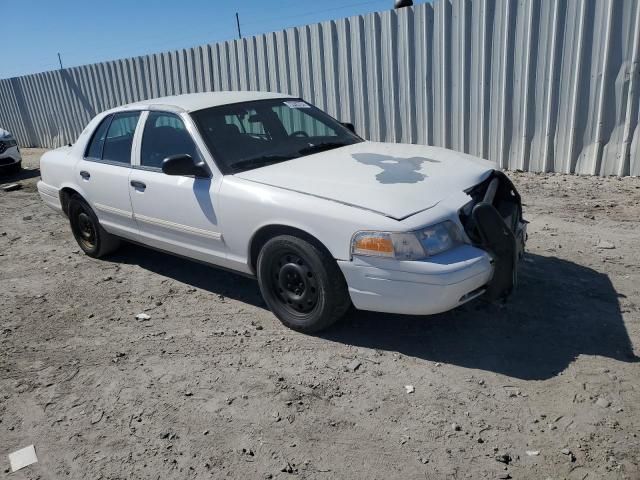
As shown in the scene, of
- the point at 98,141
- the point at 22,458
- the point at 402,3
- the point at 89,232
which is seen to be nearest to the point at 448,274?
the point at 22,458

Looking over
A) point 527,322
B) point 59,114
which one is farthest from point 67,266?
point 59,114

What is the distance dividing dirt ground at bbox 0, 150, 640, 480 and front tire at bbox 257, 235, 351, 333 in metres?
0.17

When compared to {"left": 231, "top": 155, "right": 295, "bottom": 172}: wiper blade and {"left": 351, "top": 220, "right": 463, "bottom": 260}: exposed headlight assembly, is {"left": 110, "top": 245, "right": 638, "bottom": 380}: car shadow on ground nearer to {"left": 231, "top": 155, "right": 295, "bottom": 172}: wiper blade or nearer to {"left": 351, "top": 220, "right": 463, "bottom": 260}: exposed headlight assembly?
{"left": 351, "top": 220, "right": 463, "bottom": 260}: exposed headlight assembly

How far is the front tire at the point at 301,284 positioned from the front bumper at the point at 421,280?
0.13 m

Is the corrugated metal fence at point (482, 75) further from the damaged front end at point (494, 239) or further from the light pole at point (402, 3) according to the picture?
the damaged front end at point (494, 239)

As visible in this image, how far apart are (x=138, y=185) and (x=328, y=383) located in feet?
8.04

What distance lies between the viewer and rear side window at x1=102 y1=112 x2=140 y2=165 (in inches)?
191

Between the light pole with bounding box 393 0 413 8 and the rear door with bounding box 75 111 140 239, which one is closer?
the rear door with bounding box 75 111 140 239

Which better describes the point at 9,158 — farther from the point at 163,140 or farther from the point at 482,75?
the point at 482,75

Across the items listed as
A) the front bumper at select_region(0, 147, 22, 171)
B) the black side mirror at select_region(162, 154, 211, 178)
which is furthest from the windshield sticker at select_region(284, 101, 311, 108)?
the front bumper at select_region(0, 147, 22, 171)

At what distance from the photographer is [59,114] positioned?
15.9m

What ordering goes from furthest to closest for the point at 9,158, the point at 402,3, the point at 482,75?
the point at 9,158, the point at 402,3, the point at 482,75

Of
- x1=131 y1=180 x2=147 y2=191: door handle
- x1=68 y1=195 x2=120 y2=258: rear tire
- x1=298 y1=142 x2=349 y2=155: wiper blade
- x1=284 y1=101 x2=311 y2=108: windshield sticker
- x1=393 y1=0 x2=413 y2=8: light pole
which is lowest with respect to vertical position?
x1=68 y1=195 x2=120 y2=258: rear tire

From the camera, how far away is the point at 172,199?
429 cm
